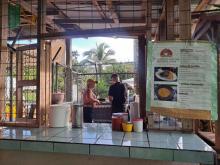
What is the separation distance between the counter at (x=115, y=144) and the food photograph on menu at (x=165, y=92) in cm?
28

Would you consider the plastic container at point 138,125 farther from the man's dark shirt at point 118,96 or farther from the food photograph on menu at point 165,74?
Result: the man's dark shirt at point 118,96

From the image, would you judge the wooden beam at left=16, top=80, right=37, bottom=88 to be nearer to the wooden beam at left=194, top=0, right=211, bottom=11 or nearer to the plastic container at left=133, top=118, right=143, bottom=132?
the plastic container at left=133, top=118, right=143, bottom=132

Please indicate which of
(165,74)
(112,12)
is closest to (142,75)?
(165,74)

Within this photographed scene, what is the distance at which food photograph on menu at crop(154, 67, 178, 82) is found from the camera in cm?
194

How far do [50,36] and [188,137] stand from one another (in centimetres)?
143

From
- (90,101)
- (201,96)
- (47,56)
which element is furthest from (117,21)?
(201,96)

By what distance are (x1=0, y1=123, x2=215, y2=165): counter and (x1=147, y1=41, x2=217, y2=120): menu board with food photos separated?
21 cm

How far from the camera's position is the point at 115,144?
1.69m

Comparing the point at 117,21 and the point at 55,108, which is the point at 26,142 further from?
the point at 117,21

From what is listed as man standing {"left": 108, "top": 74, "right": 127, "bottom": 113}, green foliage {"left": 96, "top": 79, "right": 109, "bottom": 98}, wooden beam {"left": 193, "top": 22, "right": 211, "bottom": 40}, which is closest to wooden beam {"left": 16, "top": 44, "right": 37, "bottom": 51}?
wooden beam {"left": 193, "top": 22, "right": 211, "bottom": 40}

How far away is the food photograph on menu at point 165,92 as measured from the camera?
1942 mm

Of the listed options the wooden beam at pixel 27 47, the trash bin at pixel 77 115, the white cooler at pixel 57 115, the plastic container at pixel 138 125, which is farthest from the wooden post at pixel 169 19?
the wooden beam at pixel 27 47

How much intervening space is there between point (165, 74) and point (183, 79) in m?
0.14

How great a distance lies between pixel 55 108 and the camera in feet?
7.54
